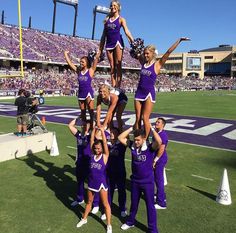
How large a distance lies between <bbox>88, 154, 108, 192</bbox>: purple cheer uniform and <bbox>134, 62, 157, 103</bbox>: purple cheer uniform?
1.39m

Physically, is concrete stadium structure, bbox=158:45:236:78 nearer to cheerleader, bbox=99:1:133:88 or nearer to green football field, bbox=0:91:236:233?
green football field, bbox=0:91:236:233

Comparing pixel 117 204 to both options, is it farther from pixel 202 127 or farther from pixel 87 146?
pixel 202 127

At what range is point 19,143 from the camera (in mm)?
9844

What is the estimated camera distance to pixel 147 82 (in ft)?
18.7

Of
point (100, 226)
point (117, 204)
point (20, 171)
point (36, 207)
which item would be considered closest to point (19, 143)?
point (20, 171)

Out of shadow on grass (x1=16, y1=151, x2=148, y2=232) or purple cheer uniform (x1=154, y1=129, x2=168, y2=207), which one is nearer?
shadow on grass (x1=16, y1=151, x2=148, y2=232)

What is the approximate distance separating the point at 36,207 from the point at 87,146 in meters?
1.53

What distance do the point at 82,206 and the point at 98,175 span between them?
4.35 ft

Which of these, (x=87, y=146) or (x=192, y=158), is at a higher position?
(x=87, y=146)

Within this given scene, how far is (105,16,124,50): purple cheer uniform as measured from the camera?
6660mm

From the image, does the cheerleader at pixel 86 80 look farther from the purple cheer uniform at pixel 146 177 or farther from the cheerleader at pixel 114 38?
the purple cheer uniform at pixel 146 177

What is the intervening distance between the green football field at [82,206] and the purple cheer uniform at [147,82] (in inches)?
85.8

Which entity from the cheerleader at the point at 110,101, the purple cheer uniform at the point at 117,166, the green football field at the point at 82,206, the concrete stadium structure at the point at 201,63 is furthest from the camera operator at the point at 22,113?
the concrete stadium structure at the point at 201,63

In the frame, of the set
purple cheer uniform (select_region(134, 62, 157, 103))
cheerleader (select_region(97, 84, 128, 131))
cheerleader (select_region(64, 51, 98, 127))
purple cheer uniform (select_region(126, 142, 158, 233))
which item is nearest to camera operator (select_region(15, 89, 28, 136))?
cheerleader (select_region(64, 51, 98, 127))
